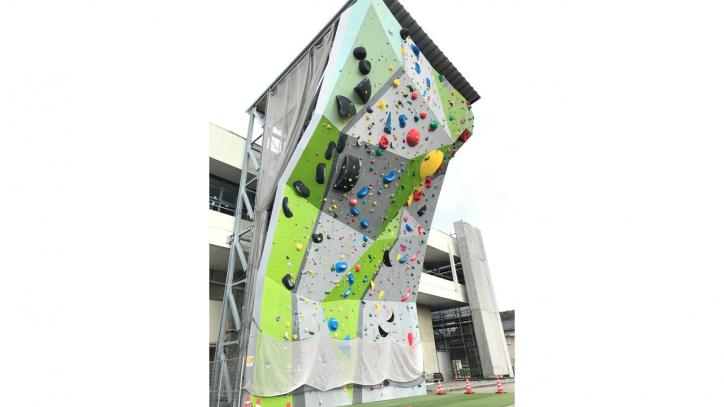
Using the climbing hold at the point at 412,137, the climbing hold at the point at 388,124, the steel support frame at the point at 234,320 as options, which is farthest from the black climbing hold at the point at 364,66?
the steel support frame at the point at 234,320

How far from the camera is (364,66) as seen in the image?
7594 millimetres

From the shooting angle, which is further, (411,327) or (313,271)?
(411,327)

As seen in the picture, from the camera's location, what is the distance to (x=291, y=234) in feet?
24.0

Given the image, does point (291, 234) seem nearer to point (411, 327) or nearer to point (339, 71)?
point (339, 71)

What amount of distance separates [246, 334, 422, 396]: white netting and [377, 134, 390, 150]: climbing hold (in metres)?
4.01

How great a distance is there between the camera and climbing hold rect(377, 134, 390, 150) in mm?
8266

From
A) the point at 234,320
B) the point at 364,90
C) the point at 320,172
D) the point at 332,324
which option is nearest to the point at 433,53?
the point at 364,90

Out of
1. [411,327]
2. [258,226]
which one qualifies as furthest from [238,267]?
[411,327]

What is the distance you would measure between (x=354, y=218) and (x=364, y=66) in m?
3.09

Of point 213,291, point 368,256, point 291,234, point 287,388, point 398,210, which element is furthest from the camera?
point 213,291

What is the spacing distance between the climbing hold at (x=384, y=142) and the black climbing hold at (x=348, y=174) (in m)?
0.64

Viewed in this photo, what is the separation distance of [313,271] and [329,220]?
1064 mm

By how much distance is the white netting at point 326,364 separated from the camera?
6641 mm

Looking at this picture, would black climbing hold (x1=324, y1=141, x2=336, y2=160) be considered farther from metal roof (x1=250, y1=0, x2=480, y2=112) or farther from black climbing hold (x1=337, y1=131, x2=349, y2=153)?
metal roof (x1=250, y1=0, x2=480, y2=112)
